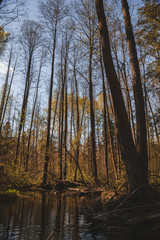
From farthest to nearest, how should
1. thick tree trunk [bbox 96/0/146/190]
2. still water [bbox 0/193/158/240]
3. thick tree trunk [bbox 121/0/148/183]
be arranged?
thick tree trunk [bbox 121/0/148/183]
thick tree trunk [bbox 96/0/146/190]
still water [bbox 0/193/158/240]

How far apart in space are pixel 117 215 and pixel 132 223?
36cm

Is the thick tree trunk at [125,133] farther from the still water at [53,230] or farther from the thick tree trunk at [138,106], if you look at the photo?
the still water at [53,230]

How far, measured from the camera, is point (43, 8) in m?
10.8

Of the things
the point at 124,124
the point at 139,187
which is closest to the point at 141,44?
the point at 124,124

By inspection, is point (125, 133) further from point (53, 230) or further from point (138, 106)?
point (53, 230)

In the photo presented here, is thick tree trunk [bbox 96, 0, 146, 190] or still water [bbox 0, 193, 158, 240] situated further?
thick tree trunk [bbox 96, 0, 146, 190]

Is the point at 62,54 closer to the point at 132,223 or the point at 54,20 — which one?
the point at 54,20

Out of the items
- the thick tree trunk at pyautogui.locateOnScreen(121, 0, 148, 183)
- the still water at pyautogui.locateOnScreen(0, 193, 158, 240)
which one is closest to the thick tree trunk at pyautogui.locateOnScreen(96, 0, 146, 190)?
the thick tree trunk at pyautogui.locateOnScreen(121, 0, 148, 183)

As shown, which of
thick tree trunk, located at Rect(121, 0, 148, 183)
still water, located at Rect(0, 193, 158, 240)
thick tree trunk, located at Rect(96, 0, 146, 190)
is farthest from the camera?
thick tree trunk, located at Rect(121, 0, 148, 183)

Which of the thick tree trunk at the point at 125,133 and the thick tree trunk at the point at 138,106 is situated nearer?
the thick tree trunk at the point at 125,133

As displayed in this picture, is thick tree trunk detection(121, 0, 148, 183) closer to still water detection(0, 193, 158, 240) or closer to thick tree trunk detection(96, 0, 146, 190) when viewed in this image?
thick tree trunk detection(96, 0, 146, 190)

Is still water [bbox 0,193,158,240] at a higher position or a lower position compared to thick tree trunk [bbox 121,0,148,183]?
lower

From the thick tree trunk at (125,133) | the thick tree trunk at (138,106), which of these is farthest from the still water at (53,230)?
the thick tree trunk at (138,106)

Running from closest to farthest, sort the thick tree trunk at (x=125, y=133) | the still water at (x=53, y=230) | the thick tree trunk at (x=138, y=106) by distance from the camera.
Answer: the still water at (x=53, y=230) < the thick tree trunk at (x=125, y=133) < the thick tree trunk at (x=138, y=106)
